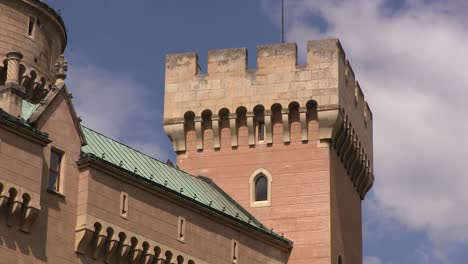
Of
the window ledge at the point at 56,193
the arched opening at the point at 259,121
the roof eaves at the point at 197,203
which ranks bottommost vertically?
the window ledge at the point at 56,193

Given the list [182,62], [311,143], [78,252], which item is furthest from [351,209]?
[78,252]

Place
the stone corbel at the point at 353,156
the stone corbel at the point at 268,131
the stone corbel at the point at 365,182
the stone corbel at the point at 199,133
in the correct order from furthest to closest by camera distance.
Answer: the stone corbel at the point at 365,182 < the stone corbel at the point at 353,156 < the stone corbel at the point at 199,133 < the stone corbel at the point at 268,131

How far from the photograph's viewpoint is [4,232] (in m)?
47.5

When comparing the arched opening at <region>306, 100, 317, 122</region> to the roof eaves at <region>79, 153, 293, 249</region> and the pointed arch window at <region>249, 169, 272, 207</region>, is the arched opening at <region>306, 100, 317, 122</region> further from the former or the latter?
the roof eaves at <region>79, 153, 293, 249</region>

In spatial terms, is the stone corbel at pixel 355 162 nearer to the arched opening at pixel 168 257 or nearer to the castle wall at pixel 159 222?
the castle wall at pixel 159 222

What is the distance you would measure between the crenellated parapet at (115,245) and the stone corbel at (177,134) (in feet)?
39.9

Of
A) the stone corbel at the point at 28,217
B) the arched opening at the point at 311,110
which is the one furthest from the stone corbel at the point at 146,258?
the arched opening at the point at 311,110

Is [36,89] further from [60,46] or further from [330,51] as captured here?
[330,51]

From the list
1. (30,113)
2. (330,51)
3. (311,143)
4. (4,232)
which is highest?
(330,51)

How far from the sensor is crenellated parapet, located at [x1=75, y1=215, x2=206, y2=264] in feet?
165

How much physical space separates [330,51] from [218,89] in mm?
5016

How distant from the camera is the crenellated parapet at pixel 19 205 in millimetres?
47500

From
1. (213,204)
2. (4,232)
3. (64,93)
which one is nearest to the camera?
(4,232)

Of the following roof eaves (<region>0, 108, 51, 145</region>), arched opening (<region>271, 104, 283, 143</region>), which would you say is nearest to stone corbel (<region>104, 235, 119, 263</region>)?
roof eaves (<region>0, 108, 51, 145</region>)
